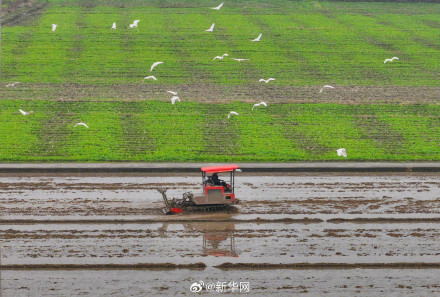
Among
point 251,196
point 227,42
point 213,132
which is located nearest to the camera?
point 251,196


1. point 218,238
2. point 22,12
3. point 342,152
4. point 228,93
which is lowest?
point 218,238

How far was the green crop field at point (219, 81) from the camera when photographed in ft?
97.5

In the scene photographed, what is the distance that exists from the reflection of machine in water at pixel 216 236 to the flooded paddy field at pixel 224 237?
3 cm

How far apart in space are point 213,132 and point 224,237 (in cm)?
1170

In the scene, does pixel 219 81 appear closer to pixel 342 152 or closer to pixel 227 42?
pixel 227 42

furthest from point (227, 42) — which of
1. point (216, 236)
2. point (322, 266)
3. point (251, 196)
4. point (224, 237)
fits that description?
point (322, 266)

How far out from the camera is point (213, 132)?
31.1 meters

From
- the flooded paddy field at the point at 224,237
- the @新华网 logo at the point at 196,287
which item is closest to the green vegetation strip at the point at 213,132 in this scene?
the flooded paddy field at the point at 224,237

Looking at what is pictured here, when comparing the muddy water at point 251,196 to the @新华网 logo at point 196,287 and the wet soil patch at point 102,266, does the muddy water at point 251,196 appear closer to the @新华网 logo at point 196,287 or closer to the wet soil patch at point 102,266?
the wet soil patch at point 102,266

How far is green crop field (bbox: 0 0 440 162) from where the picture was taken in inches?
1170

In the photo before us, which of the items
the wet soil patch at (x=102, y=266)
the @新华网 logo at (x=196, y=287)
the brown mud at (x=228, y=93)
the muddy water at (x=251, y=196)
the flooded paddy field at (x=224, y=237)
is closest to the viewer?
the @新华网 logo at (x=196, y=287)

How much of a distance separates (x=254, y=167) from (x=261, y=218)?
592 centimetres

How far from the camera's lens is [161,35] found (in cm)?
4794

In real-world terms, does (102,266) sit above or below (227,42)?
below
